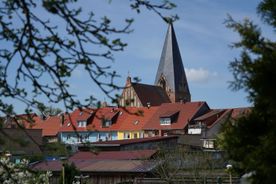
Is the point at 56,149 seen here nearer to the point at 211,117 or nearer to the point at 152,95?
the point at 211,117

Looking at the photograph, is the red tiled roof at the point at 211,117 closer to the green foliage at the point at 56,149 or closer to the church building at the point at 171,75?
the church building at the point at 171,75

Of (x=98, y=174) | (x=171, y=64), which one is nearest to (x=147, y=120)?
(x=171, y=64)

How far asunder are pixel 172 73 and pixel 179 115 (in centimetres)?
2850

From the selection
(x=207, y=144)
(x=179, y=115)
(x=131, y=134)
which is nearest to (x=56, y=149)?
(x=207, y=144)

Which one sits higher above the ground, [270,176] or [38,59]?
[38,59]

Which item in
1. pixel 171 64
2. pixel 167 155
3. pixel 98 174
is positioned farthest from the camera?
pixel 171 64

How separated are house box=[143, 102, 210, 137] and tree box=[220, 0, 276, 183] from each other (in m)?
67.2

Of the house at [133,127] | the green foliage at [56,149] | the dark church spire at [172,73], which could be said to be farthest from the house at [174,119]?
the green foliage at [56,149]

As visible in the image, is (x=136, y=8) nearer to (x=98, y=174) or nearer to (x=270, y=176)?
(x=270, y=176)

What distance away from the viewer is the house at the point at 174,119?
2876 inches

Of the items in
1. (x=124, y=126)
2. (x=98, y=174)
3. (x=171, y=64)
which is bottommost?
(x=98, y=174)

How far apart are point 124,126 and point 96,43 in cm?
7574

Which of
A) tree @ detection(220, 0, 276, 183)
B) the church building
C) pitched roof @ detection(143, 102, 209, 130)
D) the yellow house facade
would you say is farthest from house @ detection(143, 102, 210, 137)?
tree @ detection(220, 0, 276, 183)

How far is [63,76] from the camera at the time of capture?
11.5 ft
